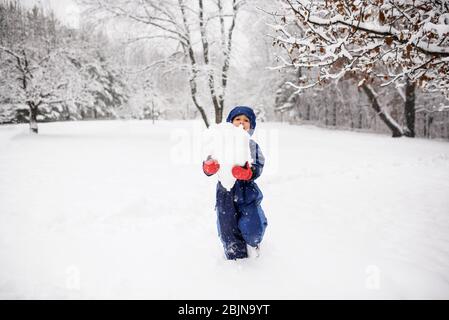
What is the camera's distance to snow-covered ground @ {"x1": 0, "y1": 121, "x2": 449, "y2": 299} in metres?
2.81

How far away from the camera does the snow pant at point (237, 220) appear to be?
2982 millimetres

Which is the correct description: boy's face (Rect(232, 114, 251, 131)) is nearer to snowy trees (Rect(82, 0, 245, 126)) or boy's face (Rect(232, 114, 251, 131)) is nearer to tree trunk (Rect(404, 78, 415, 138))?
snowy trees (Rect(82, 0, 245, 126))

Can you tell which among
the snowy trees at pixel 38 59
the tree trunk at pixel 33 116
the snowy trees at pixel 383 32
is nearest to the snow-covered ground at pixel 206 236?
the snowy trees at pixel 383 32

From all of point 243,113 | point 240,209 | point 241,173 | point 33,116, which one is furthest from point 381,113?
point 33,116

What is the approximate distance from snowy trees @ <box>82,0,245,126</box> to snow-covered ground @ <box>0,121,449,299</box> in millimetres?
6588

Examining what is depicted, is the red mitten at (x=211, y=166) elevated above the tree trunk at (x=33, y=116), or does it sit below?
below

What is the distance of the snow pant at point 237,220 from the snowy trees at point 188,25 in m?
10.6

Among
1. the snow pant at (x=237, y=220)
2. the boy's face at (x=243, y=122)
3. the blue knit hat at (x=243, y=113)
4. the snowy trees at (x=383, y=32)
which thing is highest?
the snowy trees at (x=383, y=32)

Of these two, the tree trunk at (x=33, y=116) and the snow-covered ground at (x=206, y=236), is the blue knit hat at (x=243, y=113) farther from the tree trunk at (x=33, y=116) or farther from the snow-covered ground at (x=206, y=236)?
the tree trunk at (x=33, y=116)

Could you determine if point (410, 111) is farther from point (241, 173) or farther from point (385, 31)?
point (241, 173)

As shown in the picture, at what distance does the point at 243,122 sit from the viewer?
3180 mm

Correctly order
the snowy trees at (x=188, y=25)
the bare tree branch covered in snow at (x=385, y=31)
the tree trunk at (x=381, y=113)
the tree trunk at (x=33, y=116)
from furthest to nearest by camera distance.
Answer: the tree trunk at (x=33, y=116), the tree trunk at (x=381, y=113), the snowy trees at (x=188, y=25), the bare tree branch covered in snow at (x=385, y=31)

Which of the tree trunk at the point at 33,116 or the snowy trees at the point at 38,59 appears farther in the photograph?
the tree trunk at the point at 33,116
